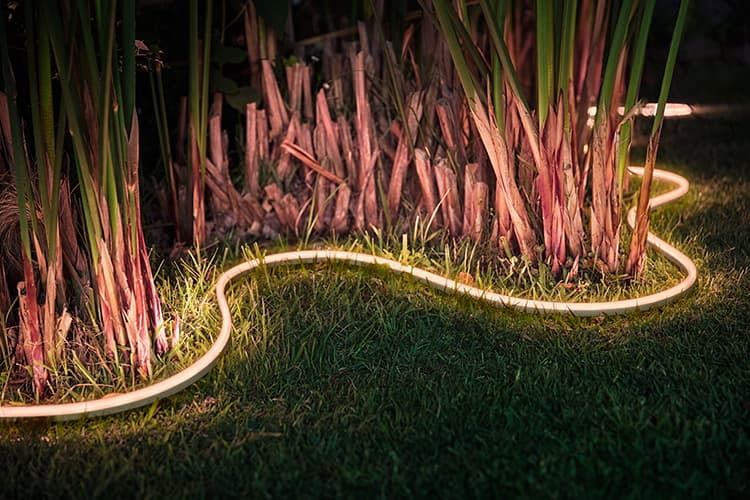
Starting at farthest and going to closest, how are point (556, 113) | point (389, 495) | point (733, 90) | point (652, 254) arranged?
point (733, 90)
point (652, 254)
point (556, 113)
point (389, 495)

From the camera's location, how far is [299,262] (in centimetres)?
193

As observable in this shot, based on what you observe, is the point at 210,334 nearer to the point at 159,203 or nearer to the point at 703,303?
the point at 159,203

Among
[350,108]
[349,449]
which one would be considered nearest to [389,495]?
[349,449]

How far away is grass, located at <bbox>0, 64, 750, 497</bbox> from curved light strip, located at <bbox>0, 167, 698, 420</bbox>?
22mm

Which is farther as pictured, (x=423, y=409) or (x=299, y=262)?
(x=299, y=262)

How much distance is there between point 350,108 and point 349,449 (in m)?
1.00

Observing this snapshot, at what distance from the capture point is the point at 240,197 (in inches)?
82.4

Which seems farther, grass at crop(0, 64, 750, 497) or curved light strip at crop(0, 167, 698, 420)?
curved light strip at crop(0, 167, 698, 420)

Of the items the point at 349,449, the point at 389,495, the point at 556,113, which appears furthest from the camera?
the point at 556,113

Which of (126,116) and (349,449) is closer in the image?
(349,449)

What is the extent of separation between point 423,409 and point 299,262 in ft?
1.88

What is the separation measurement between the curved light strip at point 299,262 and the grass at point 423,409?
0.07ft

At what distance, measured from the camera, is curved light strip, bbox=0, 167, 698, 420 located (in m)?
1.44

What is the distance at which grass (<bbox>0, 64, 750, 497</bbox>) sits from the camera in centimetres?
130
